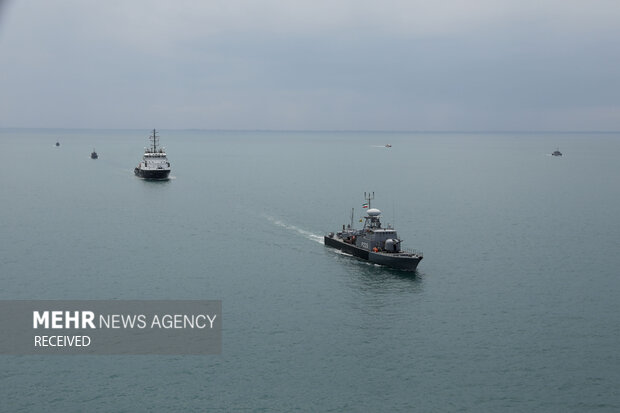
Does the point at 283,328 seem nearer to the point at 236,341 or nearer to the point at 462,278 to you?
the point at 236,341

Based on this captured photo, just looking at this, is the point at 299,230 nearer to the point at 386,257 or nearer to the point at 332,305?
the point at 386,257

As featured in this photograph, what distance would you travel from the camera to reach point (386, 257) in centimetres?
Answer: 9600

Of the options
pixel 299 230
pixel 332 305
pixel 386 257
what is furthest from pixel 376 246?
pixel 299 230

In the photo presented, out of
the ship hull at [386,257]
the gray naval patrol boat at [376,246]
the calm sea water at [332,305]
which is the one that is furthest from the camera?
the gray naval patrol boat at [376,246]

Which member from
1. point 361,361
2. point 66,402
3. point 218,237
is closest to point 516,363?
point 361,361

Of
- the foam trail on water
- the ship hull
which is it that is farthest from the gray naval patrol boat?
the foam trail on water

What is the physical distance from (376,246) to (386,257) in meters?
5.27

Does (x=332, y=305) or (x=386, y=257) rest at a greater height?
(x=386, y=257)

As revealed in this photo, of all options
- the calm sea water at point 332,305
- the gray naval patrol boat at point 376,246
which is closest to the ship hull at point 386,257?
the gray naval patrol boat at point 376,246

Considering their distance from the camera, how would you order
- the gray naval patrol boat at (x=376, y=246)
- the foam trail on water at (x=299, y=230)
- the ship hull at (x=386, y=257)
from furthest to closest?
the foam trail on water at (x=299, y=230)
the gray naval patrol boat at (x=376, y=246)
the ship hull at (x=386, y=257)

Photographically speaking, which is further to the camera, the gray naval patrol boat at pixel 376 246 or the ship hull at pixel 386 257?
the gray naval patrol boat at pixel 376 246

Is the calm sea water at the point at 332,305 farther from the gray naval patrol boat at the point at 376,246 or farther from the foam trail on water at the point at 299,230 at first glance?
the gray naval patrol boat at the point at 376,246

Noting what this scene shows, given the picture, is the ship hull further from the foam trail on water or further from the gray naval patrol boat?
the foam trail on water

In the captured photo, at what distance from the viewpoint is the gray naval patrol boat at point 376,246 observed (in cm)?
9431
